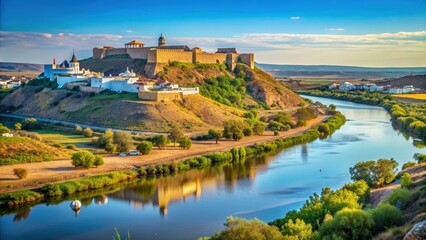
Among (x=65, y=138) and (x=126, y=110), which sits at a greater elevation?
(x=126, y=110)

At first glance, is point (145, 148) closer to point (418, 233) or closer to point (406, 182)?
point (406, 182)

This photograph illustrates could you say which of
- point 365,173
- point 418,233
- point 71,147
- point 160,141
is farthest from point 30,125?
point 418,233

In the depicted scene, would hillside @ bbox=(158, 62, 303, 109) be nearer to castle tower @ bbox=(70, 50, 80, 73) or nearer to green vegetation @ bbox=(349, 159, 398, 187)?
castle tower @ bbox=(70, 50, 80, 73)

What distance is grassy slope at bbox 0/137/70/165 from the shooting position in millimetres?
20427

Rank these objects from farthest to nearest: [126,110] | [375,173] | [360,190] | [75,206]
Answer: [126,110] → [375,173] → [75,206] → [360,190]

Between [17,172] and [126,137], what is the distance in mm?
7058

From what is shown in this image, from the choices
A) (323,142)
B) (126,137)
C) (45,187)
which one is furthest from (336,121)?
(45,187)

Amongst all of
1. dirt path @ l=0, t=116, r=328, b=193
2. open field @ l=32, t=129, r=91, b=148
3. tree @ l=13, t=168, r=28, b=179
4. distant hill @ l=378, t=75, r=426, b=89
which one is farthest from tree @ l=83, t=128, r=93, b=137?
distant hill @ l=378, t=75, r=426, b=89

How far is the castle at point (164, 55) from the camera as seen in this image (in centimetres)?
4050

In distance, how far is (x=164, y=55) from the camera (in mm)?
41250

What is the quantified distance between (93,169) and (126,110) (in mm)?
10910

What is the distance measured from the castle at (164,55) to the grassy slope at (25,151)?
58.6 feet

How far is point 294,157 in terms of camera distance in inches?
973

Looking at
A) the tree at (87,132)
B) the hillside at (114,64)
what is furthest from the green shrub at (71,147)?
the hillside at (114,64)
